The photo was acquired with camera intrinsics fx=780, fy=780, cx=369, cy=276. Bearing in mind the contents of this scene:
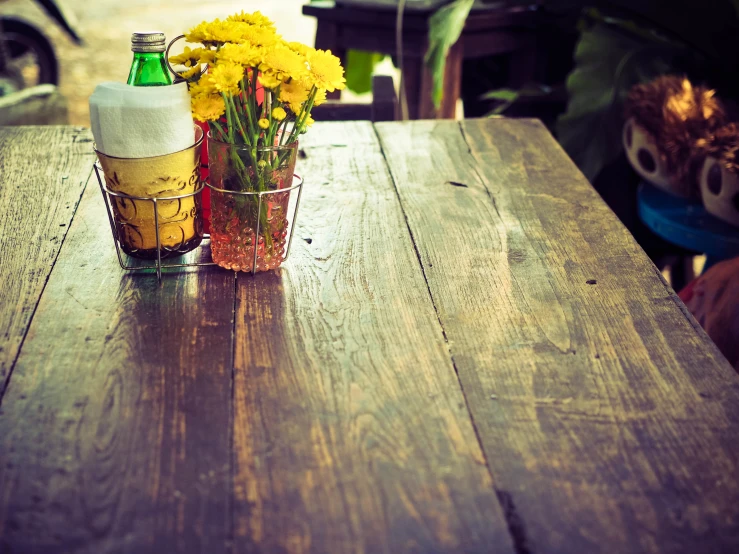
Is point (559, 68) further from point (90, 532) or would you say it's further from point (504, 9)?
point (90, 532)

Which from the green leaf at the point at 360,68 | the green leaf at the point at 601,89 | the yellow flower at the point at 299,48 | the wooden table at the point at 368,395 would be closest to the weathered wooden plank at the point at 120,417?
the wooden table at the point at 368,395

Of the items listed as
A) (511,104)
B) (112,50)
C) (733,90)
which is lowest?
(112,50)

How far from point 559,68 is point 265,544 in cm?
230

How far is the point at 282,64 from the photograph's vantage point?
76 centimetres

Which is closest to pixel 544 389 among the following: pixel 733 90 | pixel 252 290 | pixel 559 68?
pixel 252 290

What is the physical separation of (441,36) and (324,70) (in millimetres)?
1255

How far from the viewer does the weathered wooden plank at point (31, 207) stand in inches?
31.8

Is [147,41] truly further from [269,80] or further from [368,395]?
[368,395]

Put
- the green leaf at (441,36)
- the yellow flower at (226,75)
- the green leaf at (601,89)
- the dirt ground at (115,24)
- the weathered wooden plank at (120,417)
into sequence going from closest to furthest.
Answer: the weathered wooden plank at (120,417)
the yellow flower at (226,75)
the green leaf at (601,89)
the green leaf at (441,36)
the dirt ground at (115,24)

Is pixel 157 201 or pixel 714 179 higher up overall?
pixel 157 201

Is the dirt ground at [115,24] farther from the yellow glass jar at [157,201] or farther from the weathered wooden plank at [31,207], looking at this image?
the yellow glass jar at [157,201]

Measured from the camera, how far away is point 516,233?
1014 millimetres

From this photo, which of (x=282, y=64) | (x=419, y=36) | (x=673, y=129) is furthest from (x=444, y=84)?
(x=282, y=64)

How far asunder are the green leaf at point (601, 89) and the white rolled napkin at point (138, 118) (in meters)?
1.21
